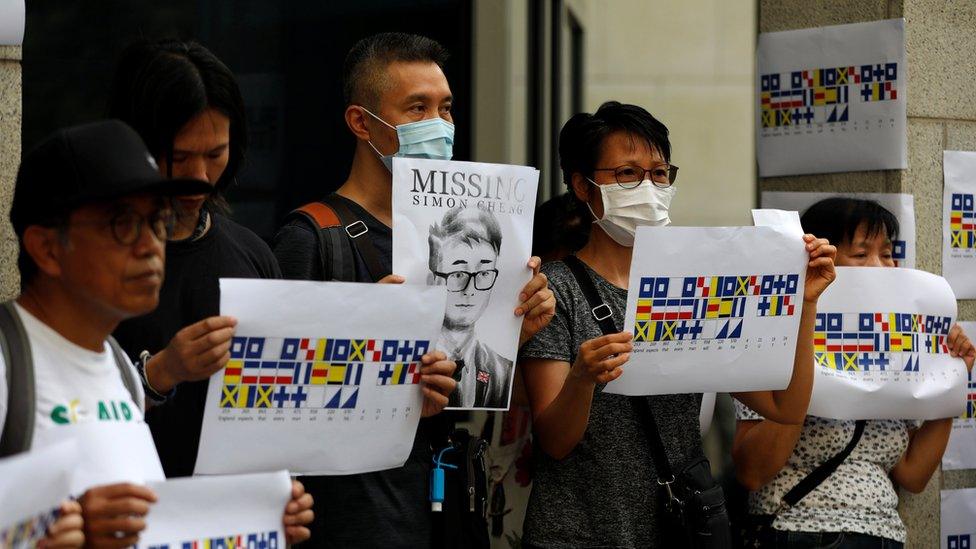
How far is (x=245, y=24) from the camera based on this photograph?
568cm

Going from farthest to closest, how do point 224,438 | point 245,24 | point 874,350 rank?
point 245,24 → point 874,350 → point 224,438

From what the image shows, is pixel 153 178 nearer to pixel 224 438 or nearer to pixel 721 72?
pixel 224 438

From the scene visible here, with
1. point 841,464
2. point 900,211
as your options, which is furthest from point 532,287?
point 900,211

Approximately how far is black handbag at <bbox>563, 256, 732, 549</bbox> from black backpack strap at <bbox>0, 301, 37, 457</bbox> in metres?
1.88

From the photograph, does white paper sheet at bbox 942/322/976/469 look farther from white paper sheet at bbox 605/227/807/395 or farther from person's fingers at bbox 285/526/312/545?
person's fingers at bbox 285/526/312/545

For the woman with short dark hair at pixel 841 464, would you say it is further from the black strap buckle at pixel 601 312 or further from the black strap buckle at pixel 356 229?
the black strap buckle at pixel 356 229

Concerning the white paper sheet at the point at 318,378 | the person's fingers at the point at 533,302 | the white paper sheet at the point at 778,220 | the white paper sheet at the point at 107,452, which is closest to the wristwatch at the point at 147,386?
the white paper sheet at the point at 318,378

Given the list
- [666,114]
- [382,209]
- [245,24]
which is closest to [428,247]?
[382,209]

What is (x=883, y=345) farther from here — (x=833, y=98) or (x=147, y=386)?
(x=147, y=386)

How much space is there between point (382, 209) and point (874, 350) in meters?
1.91

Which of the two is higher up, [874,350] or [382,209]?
[382,209]

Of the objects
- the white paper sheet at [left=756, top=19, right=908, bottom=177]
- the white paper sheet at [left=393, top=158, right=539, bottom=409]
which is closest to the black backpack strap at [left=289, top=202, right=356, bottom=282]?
the white paper sheet at [left=393, top=158, right=539, bottom=409]

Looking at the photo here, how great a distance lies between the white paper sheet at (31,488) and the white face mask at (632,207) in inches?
83.6

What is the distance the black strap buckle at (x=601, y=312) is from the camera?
3871 mm
